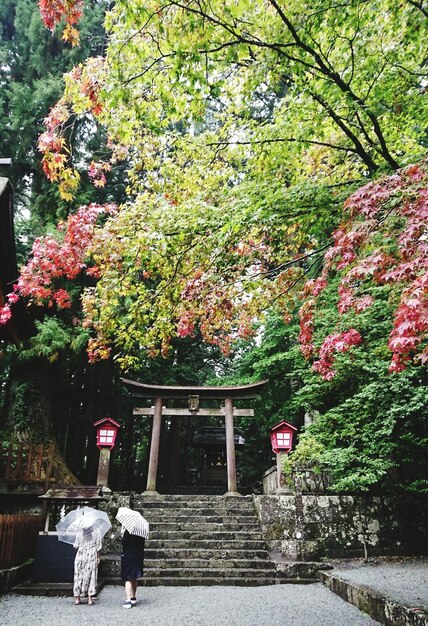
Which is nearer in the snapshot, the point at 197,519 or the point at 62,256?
the point at 62,256

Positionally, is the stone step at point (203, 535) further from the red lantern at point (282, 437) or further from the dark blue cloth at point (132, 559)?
the dark blue cloth at point (132, 559)

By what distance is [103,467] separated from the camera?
995 cm

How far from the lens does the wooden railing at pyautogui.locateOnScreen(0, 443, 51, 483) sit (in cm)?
909

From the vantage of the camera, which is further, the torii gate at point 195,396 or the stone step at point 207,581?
the torii gate at point 195,396

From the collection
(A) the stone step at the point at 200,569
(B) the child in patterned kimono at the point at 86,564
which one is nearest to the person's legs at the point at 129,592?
(B) the child in patterned kimono at the point at 86,564

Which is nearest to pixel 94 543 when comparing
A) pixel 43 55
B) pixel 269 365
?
pixel 269 365

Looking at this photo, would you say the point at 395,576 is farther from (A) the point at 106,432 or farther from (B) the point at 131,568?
(A) the point at 106,432

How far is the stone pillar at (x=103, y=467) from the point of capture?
9664 millimetres

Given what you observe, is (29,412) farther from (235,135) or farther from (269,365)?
(235,135)

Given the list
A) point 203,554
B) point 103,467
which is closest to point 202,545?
point 203,554

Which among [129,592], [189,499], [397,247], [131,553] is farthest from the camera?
[189,499]

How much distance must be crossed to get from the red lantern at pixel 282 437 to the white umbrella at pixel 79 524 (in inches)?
189

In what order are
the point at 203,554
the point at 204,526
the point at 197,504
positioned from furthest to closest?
1. the point at 197,504
2. the point at 204,526
3. the point at 203,554

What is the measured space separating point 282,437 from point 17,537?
19.3 feet
